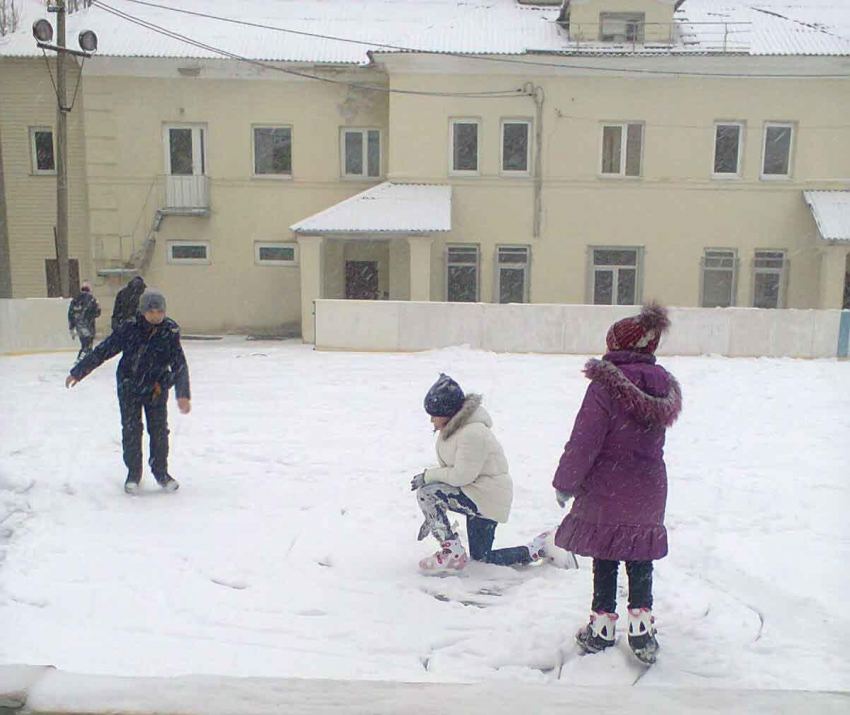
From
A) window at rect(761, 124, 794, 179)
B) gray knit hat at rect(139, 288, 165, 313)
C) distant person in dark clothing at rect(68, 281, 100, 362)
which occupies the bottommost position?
distant person in dark clothing at rect(68, 281, 100, 362)

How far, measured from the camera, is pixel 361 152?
21.1 m

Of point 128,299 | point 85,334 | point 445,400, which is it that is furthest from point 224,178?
point 445,400

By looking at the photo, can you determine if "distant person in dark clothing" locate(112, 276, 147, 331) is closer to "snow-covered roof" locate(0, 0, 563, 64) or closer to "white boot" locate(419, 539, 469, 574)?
"white boot" locate(419, 539, 469, 574)

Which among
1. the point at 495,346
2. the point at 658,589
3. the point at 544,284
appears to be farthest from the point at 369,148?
the point at 658,589

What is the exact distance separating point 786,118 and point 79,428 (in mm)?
18284

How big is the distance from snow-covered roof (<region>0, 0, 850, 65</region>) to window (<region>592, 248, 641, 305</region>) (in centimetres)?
492

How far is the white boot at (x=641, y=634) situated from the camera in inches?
132

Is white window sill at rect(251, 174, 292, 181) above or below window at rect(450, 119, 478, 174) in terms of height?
below

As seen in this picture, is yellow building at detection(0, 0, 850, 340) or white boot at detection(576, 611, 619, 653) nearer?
white boot at detection(576, 611, 619, 653)

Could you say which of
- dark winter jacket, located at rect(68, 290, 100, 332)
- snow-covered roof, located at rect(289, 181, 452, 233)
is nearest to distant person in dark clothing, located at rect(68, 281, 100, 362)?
dark winter jacket, located at rect(68, 290, 100, 332)

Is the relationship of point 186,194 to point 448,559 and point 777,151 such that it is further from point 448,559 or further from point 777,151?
point 448,559

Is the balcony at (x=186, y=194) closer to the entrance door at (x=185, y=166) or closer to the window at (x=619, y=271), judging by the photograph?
the entrance door at (x=185, y=166)

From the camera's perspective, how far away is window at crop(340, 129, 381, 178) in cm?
2102

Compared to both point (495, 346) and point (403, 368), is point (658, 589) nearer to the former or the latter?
point (403, 368)
